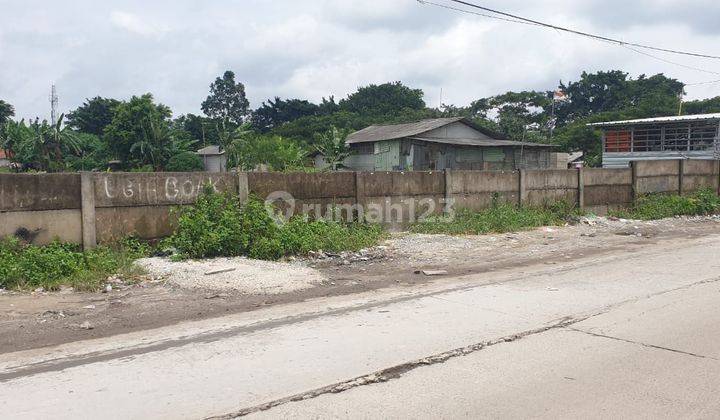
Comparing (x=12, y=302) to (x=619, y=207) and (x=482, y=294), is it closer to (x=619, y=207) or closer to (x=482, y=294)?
(x=482, y=294)

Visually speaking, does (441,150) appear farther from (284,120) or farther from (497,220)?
(284,120)

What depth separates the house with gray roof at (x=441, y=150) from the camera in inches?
1188

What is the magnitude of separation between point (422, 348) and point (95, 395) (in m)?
2.66

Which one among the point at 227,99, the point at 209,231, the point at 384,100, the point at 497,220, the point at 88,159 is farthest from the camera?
the point at 227,99

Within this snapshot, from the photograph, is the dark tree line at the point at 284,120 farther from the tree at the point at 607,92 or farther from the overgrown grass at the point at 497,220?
the overgrown grass at the point at 497,220

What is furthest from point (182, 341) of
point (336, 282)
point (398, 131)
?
point (398, 131)

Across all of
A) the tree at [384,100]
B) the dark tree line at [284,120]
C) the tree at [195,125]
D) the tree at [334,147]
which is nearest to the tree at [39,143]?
the dark tree line at [284,120]

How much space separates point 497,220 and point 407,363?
1023cm

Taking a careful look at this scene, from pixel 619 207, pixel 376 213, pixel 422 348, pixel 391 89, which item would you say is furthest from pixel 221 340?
pixel 391 89

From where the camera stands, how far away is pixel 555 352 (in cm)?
507

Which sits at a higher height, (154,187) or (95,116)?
(95,116)

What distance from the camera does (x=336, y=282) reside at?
→ 8.81 metres

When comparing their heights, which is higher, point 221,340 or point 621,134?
point 621,134

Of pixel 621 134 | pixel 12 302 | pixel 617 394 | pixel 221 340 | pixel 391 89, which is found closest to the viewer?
pixel 617 394
